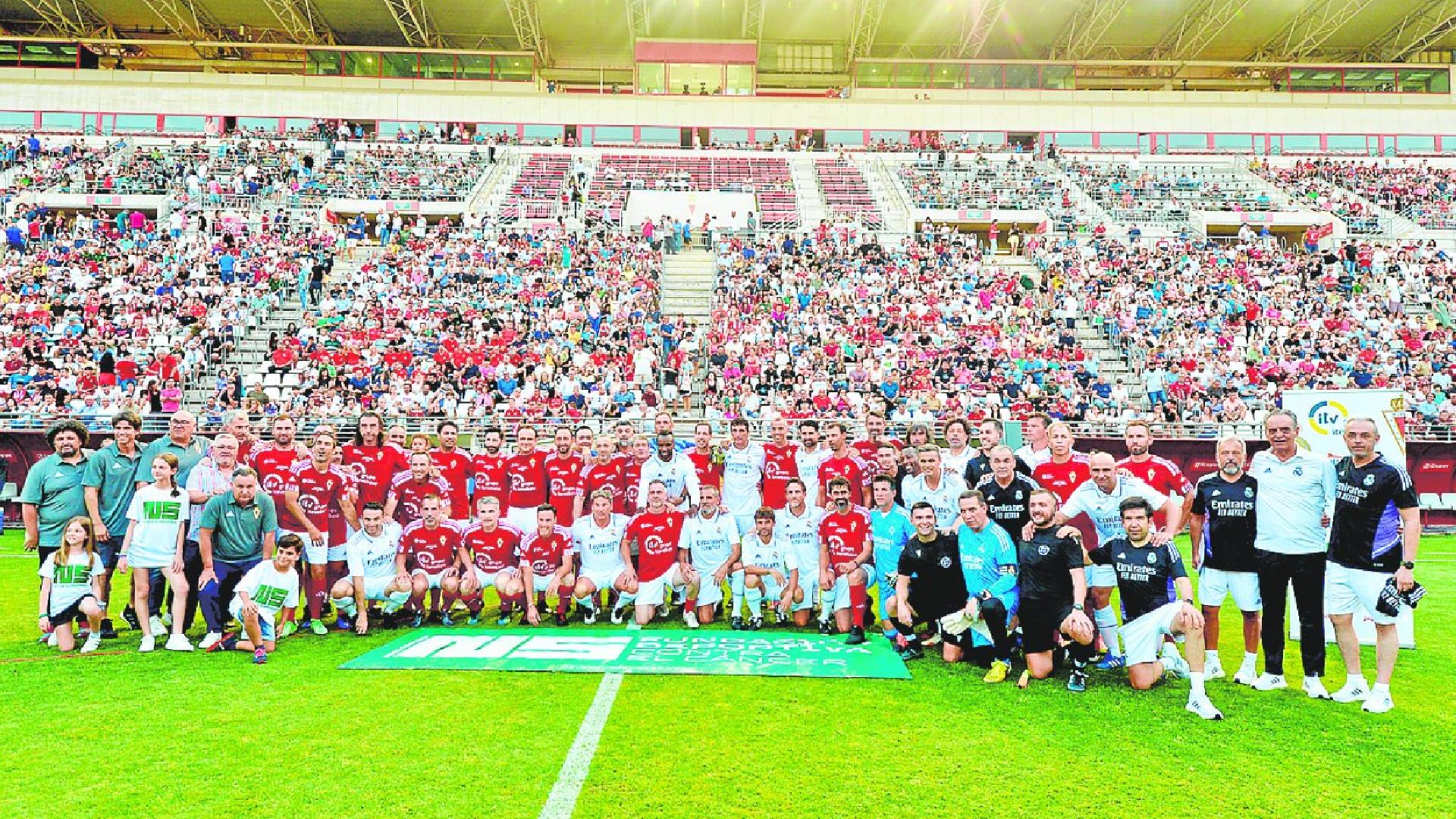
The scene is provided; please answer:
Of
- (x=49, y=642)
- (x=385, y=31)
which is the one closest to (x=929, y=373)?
(x=49, y=642)

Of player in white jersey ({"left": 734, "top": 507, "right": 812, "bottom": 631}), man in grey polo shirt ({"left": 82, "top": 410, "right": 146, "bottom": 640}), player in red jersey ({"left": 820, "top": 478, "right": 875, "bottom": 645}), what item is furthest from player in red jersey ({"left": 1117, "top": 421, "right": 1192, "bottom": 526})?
man in grey polo shirt ({"left": 82, "top": 410, "right": 146, "bottom": 640})

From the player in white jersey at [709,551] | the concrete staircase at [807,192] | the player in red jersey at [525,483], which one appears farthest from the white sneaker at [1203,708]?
the concrete staircase at [807,192]

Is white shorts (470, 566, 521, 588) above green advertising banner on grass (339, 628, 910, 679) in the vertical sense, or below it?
above

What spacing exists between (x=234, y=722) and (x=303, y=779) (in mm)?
1246

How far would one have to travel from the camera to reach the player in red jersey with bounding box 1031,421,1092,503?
8016 millimetres

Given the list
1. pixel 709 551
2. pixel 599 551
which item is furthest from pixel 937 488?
pixel 599 551

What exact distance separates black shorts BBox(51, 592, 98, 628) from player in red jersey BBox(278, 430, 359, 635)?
1572 millimetres

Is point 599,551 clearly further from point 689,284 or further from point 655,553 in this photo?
point 689,284

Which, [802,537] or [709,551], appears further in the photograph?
[709,551]

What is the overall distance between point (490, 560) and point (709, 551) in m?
2.17

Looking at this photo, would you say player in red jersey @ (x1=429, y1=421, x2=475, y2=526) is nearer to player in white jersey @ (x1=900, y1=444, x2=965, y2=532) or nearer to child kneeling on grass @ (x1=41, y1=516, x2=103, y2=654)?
child kneeling on grass @ (x1=41, y1=516, x2=103, y2=654)

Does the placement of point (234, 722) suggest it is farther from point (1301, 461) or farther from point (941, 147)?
point (941, 147)

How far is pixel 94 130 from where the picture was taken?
4062 cm

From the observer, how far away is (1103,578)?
7.10m
